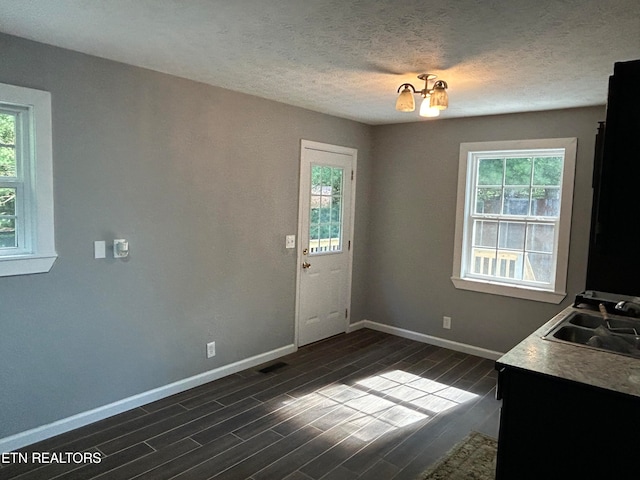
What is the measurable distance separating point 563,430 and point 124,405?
9.21ft

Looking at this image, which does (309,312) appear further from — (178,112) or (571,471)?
(571,471)

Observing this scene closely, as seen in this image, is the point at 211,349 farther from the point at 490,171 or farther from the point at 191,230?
the point at 490,171

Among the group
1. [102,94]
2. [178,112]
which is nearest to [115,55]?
[102,94]

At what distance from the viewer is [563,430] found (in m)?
1.79

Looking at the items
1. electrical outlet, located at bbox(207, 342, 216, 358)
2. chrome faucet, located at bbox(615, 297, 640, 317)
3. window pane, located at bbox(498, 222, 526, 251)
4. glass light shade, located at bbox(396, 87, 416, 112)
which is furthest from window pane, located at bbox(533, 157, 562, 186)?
electrical outlet, located at bbox(207, 342, 216, 358)

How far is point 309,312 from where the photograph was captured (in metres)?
4.67

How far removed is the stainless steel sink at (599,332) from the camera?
2196 millimetres

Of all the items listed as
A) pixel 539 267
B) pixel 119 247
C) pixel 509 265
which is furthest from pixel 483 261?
pixel 119 247

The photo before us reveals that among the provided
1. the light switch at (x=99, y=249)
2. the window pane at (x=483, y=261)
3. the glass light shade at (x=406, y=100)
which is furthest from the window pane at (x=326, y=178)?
the light switch at (x=99, y=249)

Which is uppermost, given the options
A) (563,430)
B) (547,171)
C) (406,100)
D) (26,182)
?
(406,100)

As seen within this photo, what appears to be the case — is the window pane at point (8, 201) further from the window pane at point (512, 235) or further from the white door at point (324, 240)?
the window pane at point (512, 235)

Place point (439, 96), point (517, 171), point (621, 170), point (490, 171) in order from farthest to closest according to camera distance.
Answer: point (490, 171)
point (517, 171)
point (439, 96)
point (621, 170)

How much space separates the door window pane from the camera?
15.0 feet

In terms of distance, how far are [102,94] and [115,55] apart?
0.27 m
